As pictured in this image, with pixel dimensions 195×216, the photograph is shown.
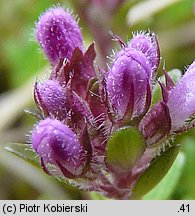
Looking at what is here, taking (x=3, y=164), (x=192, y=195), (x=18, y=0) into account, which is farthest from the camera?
(x=18, y=0)

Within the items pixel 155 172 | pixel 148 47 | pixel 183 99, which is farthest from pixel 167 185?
pixel 148 47

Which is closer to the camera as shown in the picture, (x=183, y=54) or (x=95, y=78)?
(x=95, y=78)

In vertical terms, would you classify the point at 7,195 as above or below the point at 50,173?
above

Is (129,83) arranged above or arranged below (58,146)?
above

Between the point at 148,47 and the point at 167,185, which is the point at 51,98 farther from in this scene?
the point at 167,185

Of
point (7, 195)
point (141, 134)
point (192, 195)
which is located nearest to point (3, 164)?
point (7, 195)

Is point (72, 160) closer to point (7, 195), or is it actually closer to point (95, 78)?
point (95, 78)
